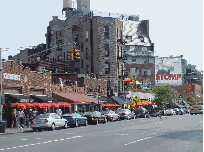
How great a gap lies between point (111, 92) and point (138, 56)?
41261 mm

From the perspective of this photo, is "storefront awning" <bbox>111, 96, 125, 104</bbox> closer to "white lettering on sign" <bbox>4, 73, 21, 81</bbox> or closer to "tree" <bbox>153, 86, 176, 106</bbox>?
"tree" <bbox>153, 86, 176, 106</bbox>

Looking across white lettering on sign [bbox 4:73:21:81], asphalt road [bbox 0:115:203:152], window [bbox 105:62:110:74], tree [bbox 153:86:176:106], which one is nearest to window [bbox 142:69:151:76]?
tree [bbox 153:86:176:106]

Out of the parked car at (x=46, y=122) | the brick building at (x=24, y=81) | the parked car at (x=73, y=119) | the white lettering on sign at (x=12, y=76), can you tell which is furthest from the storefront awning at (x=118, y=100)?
the parked car at (x=46, y=122)

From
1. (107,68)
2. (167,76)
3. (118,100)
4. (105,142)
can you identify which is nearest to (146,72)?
(167,76)

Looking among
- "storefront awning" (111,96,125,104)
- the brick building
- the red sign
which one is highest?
the red sign

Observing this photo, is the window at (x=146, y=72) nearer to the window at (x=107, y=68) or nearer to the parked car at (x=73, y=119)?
the window at (x=107, y=68)

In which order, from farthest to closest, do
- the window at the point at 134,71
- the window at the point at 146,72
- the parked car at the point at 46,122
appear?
1. the window at the point at 146,72
2. the window at the point at 134,71
3. the parked car at the point at 46,122

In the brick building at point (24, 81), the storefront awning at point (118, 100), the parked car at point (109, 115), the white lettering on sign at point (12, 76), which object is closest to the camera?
the white lettering on sign at point (12, 76)

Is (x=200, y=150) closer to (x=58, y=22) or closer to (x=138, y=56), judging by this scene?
(x=58, y=22)

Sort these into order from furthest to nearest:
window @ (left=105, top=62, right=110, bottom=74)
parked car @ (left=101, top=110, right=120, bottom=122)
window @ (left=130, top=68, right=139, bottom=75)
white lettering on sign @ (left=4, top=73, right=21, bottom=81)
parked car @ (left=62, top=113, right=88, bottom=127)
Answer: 1. window @ (left=130, top=68, right=139, bottom=75)
2. window @ (left=105, top=62, right=110, bottom=74)
3. parked car @ (left=101, top=110, right=120, bottom=122)
4. white lettering on sign @ (left=4, top=73, right=21, bottom=81)
5. parked car @ (left=62, top=113, right=88, bottom=127)

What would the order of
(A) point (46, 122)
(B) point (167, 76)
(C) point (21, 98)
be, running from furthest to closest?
(B) point (167, 76), (C) point (21, 98), (A) point (46, 122)

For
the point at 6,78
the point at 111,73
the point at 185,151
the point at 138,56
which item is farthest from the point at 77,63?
the point at 185,151

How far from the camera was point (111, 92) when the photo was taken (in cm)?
7881

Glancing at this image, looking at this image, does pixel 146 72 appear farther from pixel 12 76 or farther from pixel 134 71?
pixel 12 76
